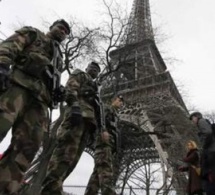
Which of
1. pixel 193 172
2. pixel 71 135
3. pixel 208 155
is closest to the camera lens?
pixel 71 135

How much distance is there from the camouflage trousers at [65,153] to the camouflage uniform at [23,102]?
0.62 metres

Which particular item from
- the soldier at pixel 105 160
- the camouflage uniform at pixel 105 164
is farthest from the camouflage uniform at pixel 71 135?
the camouflage uniform at pixel 105 164

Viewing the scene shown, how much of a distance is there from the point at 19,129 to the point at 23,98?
29cm

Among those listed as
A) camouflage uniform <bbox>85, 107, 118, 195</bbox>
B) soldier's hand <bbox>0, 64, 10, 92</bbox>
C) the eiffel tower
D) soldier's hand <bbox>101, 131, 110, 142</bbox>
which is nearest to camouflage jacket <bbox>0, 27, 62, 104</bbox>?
soldier's hand <bbox>0, 64, 10, 92</bbox>

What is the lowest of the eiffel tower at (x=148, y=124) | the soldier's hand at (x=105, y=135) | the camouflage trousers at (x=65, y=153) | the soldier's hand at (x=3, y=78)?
the soldier's hand at (x=3, y=78)

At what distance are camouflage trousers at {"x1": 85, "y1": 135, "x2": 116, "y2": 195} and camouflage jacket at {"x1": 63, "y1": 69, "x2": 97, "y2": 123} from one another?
1.65ft

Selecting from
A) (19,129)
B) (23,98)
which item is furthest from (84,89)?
(19,129)

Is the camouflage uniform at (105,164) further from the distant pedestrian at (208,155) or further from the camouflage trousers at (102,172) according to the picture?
the distant pedestrian at (208,155)

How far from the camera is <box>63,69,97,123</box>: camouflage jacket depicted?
4.76 meters

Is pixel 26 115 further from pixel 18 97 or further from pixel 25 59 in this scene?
pixel 25 59

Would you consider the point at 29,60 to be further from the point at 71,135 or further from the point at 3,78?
the point at 71,135

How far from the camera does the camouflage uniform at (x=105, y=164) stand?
16.5 ft

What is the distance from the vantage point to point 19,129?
11.7ft

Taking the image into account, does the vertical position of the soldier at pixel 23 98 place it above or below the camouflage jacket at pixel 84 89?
below
